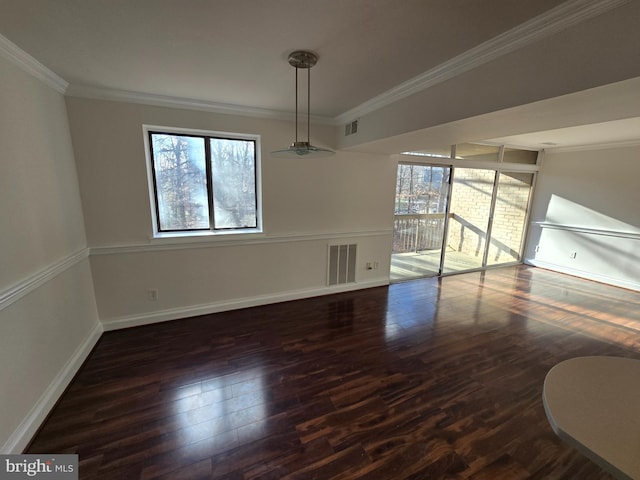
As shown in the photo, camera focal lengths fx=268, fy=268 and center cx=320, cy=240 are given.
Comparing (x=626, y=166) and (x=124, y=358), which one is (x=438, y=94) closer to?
(x=124, y=358)

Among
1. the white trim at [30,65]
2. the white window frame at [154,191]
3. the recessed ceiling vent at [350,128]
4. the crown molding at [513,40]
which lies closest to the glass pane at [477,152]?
the recessed ceiling vent at [350,128]

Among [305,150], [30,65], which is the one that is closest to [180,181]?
[30,65]

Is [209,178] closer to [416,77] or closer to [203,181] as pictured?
[203,181]

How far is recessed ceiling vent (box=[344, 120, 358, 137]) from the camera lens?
322 centimetres

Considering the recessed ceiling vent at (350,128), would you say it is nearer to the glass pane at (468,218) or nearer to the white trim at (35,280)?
the glass pane at (468,218)

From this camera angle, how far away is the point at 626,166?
432 cm

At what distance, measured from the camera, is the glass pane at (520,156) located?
16.8 feet

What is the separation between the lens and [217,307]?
337 cm

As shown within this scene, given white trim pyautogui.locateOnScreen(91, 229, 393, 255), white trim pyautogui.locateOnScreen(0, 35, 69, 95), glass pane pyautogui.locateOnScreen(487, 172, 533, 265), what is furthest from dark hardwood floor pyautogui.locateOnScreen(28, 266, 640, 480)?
white trim pyautogui.locateOnScreen(0, 35, 69, 95)

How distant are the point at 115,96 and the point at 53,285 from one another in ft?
5.93

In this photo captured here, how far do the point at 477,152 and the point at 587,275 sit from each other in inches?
118

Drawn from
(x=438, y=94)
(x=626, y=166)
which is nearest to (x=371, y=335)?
(x=438, y=94)

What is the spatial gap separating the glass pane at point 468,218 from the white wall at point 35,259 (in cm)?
505

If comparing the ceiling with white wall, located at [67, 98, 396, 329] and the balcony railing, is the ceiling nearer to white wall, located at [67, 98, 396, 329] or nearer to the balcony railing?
white wall, located at [67, 98, 396, 329]
